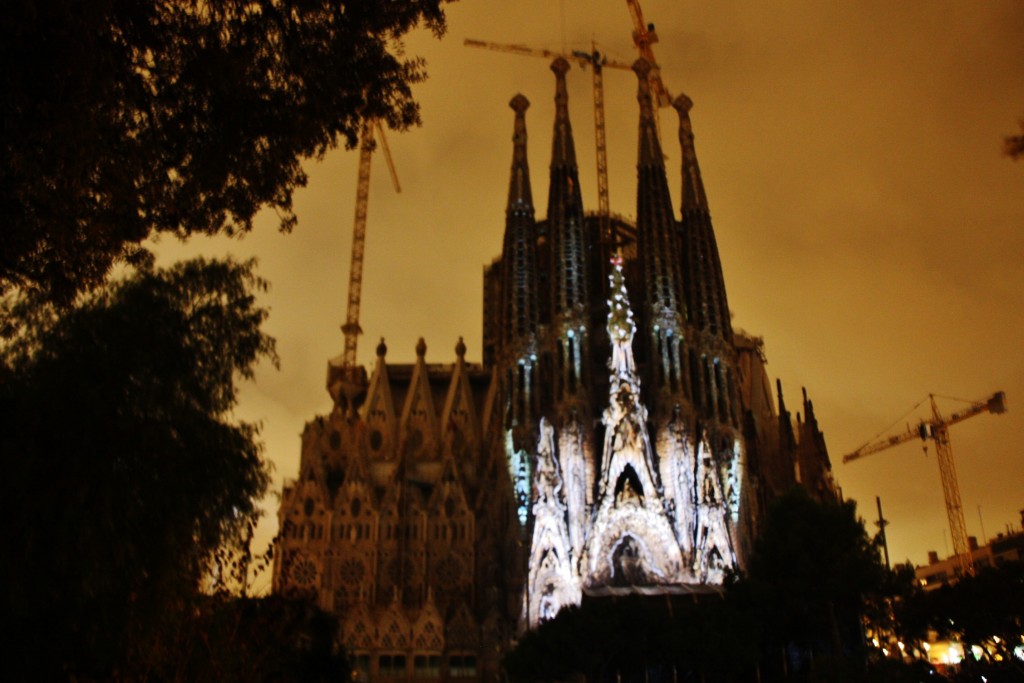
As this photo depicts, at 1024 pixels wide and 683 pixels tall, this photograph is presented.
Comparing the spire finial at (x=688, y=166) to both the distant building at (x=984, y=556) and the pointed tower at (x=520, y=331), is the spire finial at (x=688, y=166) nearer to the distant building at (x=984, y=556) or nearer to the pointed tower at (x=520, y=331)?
the pointed tower at (x=520, y=331)

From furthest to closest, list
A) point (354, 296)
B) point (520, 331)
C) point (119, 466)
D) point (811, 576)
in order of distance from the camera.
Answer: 1. point (354, 296)
2. point (520, 331)
3. point (811, 576)
4. point (119, 466)

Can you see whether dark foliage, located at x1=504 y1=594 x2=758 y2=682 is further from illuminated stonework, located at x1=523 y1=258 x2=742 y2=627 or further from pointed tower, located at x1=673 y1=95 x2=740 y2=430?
pointed tower, located at x1=673 y1=95 x2=740 y2=430

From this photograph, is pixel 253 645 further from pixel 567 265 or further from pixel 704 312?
pixel 704 312

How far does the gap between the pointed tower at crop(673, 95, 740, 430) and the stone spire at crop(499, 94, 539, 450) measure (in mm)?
8894

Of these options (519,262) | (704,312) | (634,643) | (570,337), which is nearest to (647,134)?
(519,262)

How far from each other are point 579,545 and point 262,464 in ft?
102

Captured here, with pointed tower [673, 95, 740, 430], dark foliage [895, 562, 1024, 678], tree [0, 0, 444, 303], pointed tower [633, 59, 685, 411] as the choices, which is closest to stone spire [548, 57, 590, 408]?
pointed tower [633, 59, 685, 411]

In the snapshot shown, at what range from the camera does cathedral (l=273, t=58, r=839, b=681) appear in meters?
46.2

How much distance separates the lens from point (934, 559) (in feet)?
336

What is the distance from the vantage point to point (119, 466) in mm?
14320

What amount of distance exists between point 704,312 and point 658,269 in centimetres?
360

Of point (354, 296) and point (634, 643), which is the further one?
point (354, 296)

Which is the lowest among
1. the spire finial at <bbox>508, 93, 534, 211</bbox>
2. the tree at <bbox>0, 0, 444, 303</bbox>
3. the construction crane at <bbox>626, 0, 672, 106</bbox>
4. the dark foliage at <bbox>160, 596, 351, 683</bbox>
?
the dark foliage at <bbox>160, 596, 351, 683</bbox>

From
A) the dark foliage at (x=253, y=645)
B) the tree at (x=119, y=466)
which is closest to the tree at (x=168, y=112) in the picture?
the tree at (x=119, y=466)
